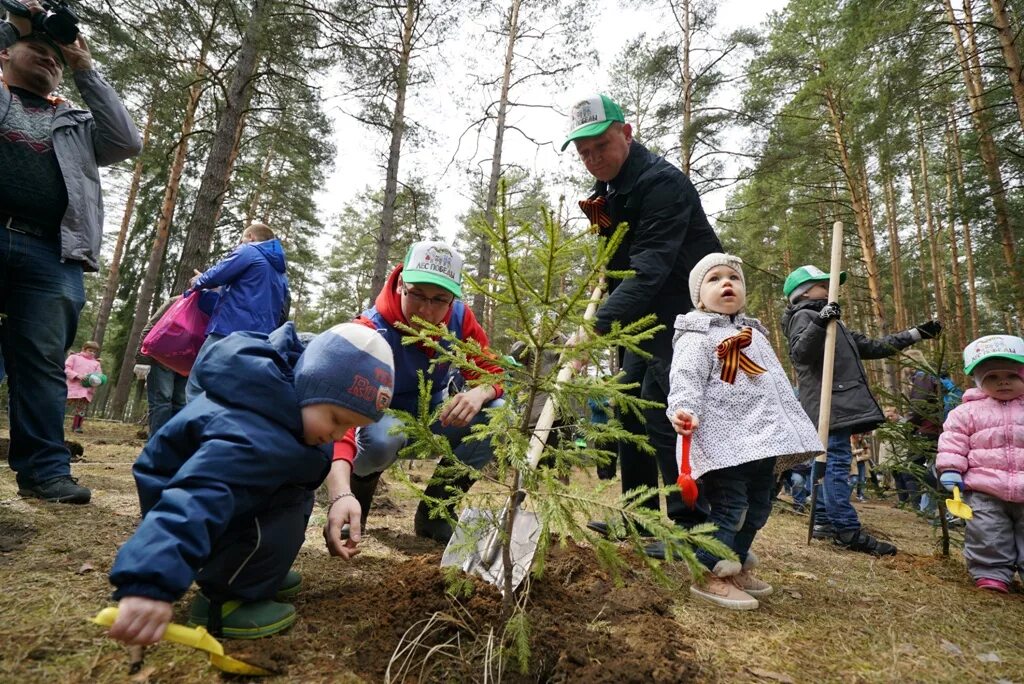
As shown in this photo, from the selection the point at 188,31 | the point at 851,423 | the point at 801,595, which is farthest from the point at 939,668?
the point at 188,31

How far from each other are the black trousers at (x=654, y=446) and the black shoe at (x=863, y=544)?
1993 mm

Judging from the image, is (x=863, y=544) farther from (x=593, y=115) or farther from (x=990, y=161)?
(x=990, y=161)

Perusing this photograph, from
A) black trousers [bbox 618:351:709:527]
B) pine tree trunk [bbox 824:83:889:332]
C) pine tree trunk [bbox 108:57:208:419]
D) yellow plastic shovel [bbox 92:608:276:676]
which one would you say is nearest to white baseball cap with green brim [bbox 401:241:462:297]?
black trousers [bbox 618:351:709:527]

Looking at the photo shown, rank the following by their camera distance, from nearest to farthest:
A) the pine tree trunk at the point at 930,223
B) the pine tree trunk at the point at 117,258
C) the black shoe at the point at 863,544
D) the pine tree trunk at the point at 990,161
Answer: the black shoe at the point at 863,544
the pine tree trunk at the point at 990,161
the pine tree trunk at the point at 117,258
the pine tree trunk at the point at 930,223

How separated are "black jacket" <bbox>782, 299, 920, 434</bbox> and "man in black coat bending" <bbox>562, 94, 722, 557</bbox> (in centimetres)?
191

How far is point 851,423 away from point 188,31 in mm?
8850

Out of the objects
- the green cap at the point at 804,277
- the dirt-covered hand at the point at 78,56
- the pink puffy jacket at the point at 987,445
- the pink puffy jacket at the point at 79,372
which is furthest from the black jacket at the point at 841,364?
the pink puffy jacket at the point at 79,372

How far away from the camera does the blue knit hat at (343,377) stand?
1.54m

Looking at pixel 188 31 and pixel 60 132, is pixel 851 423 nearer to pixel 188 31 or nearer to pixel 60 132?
pixel 60 132

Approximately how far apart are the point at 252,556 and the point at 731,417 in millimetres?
2042

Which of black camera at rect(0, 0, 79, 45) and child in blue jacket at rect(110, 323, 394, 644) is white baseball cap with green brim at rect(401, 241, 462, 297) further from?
black camera at rect(0, 0, 79, 45)

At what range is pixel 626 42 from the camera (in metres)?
13.9

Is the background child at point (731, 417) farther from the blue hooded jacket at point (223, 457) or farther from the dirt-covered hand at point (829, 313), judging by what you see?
the dirt-covered hand at point (829, 313)

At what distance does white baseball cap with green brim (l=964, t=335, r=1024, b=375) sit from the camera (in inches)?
113
